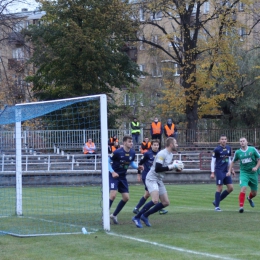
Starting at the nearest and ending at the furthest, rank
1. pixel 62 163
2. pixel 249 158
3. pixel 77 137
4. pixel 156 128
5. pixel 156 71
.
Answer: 1. pixel 249 158
2. pixel 62 163
3. pixel 77 137
4. pixel 156 128
5. pixel 156 71

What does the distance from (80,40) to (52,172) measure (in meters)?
14.4

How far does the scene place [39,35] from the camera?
37.2 m

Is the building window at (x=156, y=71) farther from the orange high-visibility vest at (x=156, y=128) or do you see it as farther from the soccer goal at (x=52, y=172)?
the soccer goal at (x=52, y=172)

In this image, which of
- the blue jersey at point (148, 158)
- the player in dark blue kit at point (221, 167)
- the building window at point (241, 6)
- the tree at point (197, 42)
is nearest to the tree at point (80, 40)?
the tree at point (197, 42)

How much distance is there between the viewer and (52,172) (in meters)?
22.7

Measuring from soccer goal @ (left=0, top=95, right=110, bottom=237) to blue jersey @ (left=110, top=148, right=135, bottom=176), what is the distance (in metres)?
0.90

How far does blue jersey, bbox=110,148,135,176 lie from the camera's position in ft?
39.5

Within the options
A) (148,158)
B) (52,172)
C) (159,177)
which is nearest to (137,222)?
(159,177)

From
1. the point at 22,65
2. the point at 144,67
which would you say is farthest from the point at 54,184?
the point at 144,67

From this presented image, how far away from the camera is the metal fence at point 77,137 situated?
64.9 ft

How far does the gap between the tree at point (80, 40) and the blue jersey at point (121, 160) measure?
23.2 metres

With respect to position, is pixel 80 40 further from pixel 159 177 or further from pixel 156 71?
pixel 156 71

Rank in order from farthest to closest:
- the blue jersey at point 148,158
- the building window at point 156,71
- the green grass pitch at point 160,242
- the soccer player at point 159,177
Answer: the building window at point 156,71 → the blue jersey at point 148,158 → the soccer player at point 159,177 → the green grass pitch at point 160,242

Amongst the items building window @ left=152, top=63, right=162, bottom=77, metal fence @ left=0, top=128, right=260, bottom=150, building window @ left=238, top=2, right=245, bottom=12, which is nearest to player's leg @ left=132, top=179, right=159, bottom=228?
metal fence @ left=0, top=128, right=260, bottom=150
